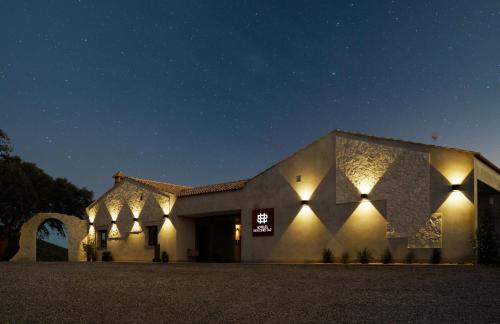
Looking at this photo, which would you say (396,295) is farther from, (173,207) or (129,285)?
(173,207)

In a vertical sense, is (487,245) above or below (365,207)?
below

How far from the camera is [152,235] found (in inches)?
1013

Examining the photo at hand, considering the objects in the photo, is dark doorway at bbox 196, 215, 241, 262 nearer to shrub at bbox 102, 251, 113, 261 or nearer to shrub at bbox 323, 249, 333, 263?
shrub at bbox 102, 251, 113, 261

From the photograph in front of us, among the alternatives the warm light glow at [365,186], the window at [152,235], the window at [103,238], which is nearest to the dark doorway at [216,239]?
the window at [152,235]

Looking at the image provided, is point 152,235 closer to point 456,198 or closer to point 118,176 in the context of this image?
point 118,176

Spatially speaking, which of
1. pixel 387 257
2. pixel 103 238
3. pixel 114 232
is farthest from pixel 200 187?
pixel 387 257

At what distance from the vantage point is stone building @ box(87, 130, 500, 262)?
1490cm

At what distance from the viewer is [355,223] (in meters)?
16.9

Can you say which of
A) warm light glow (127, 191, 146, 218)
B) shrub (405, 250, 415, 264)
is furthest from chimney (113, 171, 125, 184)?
shrub (405, 250, 415, 264)

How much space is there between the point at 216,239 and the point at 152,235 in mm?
3822

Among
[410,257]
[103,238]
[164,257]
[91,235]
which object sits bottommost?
[164,257]

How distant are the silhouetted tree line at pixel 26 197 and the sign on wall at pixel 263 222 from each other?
17767 mm

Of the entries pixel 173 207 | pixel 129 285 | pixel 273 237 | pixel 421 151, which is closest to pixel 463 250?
pixel 421 151

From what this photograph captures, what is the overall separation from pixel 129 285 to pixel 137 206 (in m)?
19.1
